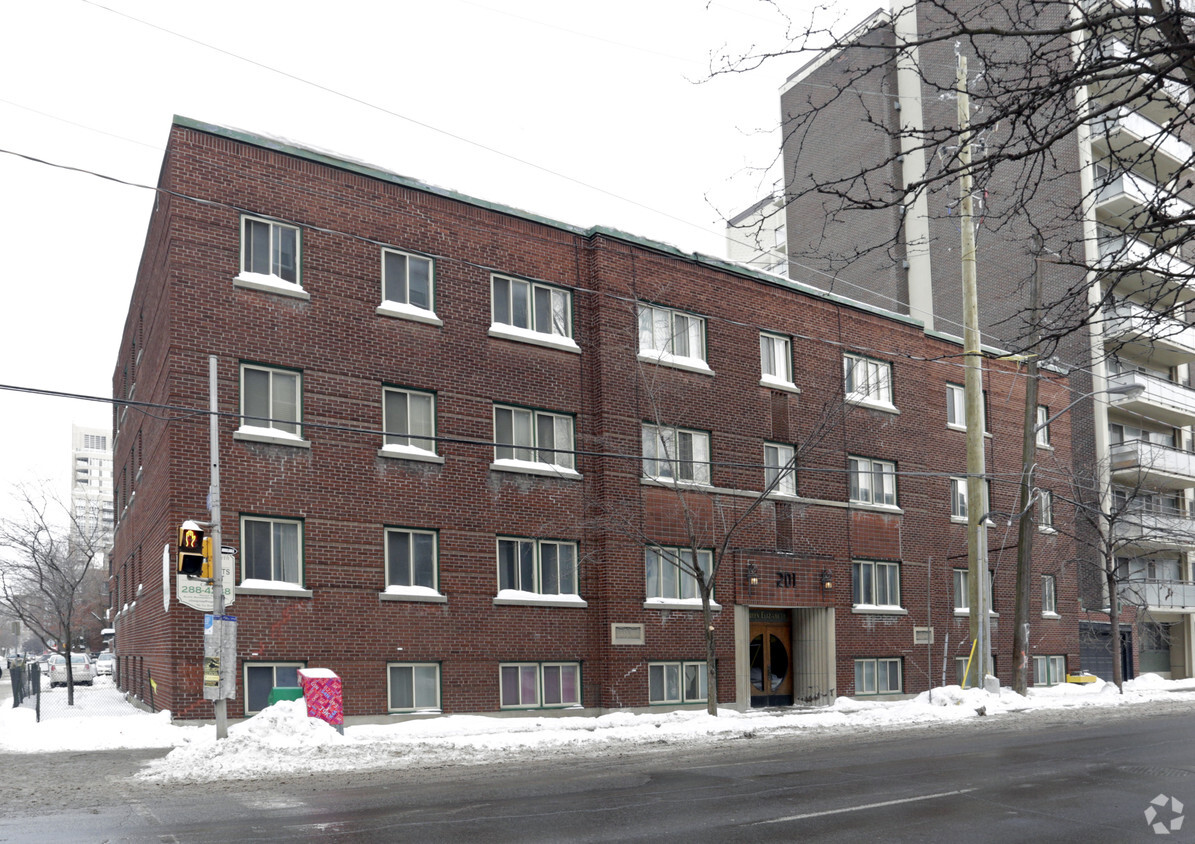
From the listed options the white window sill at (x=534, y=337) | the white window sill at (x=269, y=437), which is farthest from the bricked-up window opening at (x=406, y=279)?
the white window sill at (x=269, y=437)

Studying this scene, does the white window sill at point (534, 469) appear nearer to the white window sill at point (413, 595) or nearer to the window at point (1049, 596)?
the white window sill at point (413, 595)

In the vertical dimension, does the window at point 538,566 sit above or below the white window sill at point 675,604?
above

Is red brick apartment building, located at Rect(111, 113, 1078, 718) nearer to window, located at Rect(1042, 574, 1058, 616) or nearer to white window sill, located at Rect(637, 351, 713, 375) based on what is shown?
white window sill, located at Rect(637, 351, 713, 375)

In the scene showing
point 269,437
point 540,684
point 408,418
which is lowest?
point 540,684

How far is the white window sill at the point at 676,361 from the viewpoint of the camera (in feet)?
85.3

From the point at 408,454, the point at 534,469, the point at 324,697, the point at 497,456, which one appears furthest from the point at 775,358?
the point at 324,697

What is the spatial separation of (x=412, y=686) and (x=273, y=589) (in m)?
3.53

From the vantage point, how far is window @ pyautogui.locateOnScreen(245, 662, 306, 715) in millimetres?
20047

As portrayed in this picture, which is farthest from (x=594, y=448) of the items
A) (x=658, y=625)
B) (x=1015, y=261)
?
(x=1015, y=261)

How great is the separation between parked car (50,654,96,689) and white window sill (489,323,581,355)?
1320 inches

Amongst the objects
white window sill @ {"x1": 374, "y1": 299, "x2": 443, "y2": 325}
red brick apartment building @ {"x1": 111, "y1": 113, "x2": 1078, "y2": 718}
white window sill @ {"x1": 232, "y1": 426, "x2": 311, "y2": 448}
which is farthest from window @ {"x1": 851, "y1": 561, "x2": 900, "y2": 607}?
white window sill @ {"x1": 232, "y1": 426, "x2": 311, "y2": 448}

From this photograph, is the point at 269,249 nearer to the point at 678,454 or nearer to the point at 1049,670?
the point at 678,454

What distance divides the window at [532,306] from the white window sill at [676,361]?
1935 mm

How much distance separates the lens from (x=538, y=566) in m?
24.2
